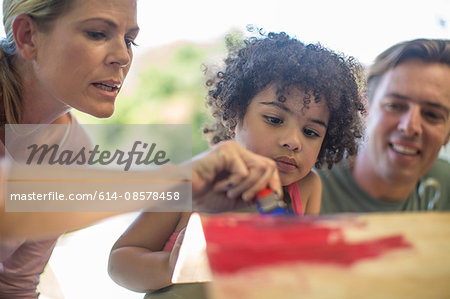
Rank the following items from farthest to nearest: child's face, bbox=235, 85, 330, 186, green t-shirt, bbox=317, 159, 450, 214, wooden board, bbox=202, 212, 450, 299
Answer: green t-shirt, bbox=317, 159, 450, 214 < child's face, bbox=235, 85, 330, 186 < wooden board, bbox=202, 212, 450, 299

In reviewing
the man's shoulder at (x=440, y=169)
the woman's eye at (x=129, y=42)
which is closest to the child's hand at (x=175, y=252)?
the woman's eye at (x=129, y=42)

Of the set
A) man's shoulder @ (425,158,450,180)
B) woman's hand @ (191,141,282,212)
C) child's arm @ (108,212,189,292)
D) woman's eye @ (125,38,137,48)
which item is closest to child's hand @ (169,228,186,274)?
child's arm @ (108,212,189,292)

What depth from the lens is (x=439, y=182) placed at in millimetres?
728

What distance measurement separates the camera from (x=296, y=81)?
1.99 ft

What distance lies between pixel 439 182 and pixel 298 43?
318 mm

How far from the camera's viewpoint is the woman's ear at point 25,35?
63 cm

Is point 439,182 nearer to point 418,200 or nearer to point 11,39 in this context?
point 418,200

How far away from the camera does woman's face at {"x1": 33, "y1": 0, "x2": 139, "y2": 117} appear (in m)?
0.61

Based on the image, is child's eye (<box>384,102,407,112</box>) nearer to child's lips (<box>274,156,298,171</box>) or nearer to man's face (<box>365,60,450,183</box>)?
man's face (<box>365,60,450,183</box>)

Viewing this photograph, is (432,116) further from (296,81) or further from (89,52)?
(89,52)

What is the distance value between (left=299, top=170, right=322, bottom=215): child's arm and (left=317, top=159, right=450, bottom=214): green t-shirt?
0.03ft

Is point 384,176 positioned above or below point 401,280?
above

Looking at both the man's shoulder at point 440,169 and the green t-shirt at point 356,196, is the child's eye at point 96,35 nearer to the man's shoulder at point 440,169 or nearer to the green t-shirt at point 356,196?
the green t-shirt at point 356,196

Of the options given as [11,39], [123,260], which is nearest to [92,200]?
[123,260]
